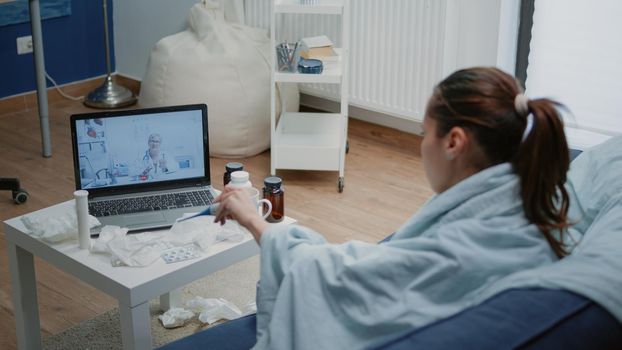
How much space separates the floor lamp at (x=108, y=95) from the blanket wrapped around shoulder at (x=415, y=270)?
3364 mm

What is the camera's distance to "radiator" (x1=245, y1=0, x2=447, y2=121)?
3898 mm

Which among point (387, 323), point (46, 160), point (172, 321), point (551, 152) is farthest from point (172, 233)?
point (46, 160)

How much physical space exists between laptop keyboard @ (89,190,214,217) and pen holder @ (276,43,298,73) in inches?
54.0

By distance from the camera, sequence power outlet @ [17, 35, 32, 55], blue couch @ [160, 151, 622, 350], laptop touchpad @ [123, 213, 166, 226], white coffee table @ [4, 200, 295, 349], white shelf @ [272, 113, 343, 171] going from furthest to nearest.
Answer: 1. power outlet @ [17, 35, 32, 55]
2. white shelf @ [272, 113, 343, 171]
3. laptop touchpad @ [123, 213, 166, 226]
4. white coffee table @ [4, 200, 295, 349]
5. blue couch @ [160, 151, 622, 350]

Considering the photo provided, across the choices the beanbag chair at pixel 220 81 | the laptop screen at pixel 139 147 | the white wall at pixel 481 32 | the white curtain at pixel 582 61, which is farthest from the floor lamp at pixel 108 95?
the laptop screen at pixel 139 147

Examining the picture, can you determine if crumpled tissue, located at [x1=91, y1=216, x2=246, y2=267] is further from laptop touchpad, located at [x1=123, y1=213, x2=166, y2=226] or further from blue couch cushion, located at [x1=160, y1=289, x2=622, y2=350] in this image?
blue couch cushion, located at [x1=160, y1=289, x2=622, y2=350]

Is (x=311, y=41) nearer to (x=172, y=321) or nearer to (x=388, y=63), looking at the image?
(x=388, y=63)

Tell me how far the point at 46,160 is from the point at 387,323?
9.64ft

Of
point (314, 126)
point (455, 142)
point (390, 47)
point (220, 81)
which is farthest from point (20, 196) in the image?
point (455, 142)

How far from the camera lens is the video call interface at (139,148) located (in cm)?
231

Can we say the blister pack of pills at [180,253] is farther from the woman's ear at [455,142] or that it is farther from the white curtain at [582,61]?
the white curtain at [582,61]

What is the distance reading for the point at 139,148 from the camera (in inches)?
92.3

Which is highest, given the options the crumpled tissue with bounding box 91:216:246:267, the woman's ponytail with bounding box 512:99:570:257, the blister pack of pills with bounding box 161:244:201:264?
the woman's ponytail with bounding box 512:99:570:257

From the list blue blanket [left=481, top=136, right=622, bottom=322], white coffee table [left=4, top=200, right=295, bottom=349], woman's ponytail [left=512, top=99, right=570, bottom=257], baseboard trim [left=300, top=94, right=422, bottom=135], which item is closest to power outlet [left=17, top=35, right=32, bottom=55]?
baseboard trim [left=300, top=94, right=422, bottom=135]
